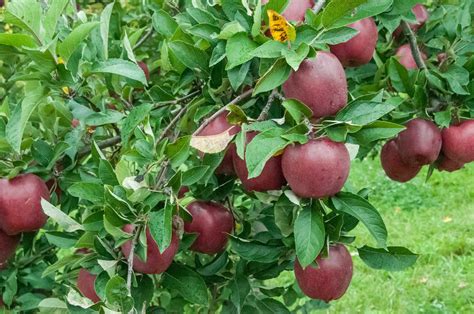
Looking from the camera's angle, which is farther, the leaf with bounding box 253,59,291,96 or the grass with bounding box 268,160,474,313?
the grass with bounding box 268,160,474,313

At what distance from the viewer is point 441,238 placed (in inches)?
146

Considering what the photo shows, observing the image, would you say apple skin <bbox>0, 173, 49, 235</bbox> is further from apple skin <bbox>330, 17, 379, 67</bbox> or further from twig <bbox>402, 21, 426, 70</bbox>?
twig <bbox>402, 21, 426, 70</bbox>

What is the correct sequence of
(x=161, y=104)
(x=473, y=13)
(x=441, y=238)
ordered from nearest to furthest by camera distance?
(x=161, y=104)
(x=473, y=13)
(x=441, y=238)

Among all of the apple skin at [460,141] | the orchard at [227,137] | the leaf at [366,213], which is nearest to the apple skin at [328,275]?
the orchard at [227,137]

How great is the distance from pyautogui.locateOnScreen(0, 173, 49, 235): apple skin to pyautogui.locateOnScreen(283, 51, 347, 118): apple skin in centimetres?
50

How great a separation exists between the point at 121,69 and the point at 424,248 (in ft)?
9.08

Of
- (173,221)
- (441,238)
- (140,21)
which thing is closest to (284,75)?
(173,221)

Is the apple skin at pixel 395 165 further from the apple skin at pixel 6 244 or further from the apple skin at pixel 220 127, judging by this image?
the apple skin at pixel 6 244

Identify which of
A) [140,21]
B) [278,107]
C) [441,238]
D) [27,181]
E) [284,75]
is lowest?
[441,238]

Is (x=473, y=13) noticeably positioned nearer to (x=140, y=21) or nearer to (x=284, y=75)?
(x=284, y=75)

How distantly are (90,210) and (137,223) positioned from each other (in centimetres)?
26

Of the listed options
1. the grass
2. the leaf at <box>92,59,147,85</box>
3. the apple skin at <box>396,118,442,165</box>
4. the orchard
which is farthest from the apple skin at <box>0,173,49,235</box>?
the grass

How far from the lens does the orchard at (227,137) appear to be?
0.99 m

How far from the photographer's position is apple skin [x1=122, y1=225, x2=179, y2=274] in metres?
1.07
